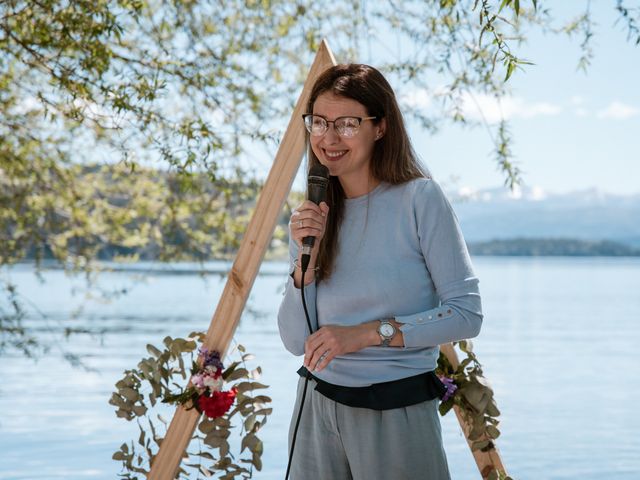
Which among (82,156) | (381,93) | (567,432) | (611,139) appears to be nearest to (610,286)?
(567,432)

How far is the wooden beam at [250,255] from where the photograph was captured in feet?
8.93

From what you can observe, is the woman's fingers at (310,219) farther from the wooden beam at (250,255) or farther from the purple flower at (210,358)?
the purple flower at (210,358)

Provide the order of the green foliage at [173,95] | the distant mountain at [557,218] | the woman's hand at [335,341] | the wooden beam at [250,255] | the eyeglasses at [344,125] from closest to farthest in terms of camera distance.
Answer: the woman's hand at [335,341]
the eyeglasses at [344,125]
the wooden beam at [250,255]
the green foliage at [173,95]
the distant mountain at [557,218]

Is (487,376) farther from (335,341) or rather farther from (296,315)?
(335,341)

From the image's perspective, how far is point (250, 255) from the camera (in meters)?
2.83

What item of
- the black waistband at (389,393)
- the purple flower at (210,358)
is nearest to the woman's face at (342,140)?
the black waistband at (389,393)

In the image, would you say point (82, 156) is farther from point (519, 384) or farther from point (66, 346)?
point (66, 346)

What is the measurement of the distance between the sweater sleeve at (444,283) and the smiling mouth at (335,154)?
0.63 feet

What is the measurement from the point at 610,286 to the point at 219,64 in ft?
93.4

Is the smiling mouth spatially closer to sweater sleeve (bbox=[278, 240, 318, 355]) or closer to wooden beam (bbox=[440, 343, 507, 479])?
sweater sleeve (bbox=[278, 240, 318, 355])

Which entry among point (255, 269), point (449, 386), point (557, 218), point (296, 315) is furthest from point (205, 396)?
point (557, 218)

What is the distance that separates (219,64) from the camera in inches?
211

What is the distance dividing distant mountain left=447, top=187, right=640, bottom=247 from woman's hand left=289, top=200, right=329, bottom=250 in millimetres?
62256

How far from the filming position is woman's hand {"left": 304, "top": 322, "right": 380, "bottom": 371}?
1800 millimetres
